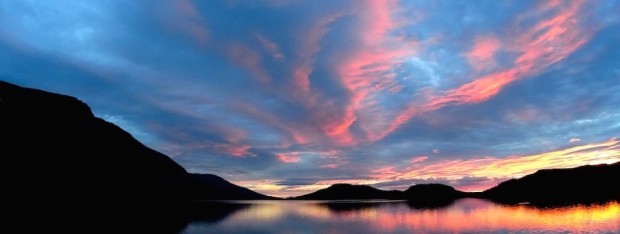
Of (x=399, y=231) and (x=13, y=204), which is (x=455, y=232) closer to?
(x=399, y=231)

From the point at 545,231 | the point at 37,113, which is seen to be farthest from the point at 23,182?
the point at 545,231

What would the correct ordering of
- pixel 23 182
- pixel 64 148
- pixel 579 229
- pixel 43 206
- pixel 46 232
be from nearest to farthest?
pixel 46 232, pixel 579 229, pixel 43 206, pixel 23 182, pixel 64 148

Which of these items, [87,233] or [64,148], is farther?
[64,148]

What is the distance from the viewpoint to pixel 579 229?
7931cm

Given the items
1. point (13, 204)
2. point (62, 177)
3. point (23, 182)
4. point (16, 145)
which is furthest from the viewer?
point (62, 177)

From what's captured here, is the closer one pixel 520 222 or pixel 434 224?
pixel 520 222

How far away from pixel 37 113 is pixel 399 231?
20365cm

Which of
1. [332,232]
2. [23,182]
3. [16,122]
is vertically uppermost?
[16,122]

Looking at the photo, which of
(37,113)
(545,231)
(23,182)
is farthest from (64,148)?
(545,231)

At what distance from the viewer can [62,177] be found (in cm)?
18038

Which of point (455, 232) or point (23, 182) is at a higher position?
point (23, 182)

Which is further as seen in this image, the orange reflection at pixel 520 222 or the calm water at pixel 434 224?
the orange reflection at pixel 520 222

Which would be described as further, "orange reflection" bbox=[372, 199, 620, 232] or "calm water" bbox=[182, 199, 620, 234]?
"orange reflection" bbox=[372, 199, 620, 232]

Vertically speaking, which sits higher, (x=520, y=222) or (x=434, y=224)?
(x=520, y=222)
